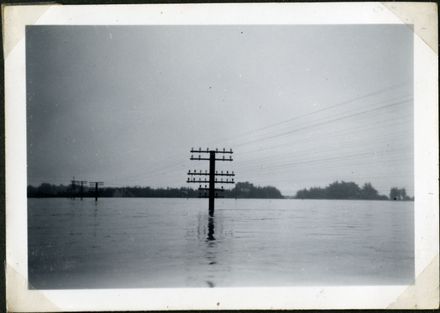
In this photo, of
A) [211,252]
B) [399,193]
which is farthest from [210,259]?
[399,193]

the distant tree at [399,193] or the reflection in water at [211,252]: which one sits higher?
the distant tree at [399,193]

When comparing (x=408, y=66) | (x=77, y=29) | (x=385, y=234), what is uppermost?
(x=77, y=29)

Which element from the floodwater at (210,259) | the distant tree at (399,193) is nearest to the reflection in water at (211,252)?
the floodwater at (210,259)

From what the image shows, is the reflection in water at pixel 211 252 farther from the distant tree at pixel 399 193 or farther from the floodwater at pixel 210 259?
the distant tree at pixel 399 193

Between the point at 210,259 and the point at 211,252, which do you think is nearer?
the point at 210,259

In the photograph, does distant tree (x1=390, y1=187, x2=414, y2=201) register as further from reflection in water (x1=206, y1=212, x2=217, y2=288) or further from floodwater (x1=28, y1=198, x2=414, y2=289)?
reflection in water (x1=206, y1=212, x2=217, y2=288)

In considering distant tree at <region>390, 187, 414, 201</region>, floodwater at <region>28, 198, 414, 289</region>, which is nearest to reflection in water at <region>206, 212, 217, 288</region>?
floodwater at <region>28, 198, 414, 289</region>

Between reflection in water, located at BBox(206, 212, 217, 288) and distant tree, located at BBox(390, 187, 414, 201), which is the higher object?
distant tree, located at BBox(390, 187, 414, 201)

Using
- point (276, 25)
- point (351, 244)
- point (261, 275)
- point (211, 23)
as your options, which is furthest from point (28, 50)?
point (351, 244)

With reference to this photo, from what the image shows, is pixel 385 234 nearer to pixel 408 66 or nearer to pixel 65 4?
pixel 408 66

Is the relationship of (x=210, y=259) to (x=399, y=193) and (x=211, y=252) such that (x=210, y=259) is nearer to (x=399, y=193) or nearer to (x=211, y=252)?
(x=211, y=252)

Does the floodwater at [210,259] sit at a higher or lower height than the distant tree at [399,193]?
lower
